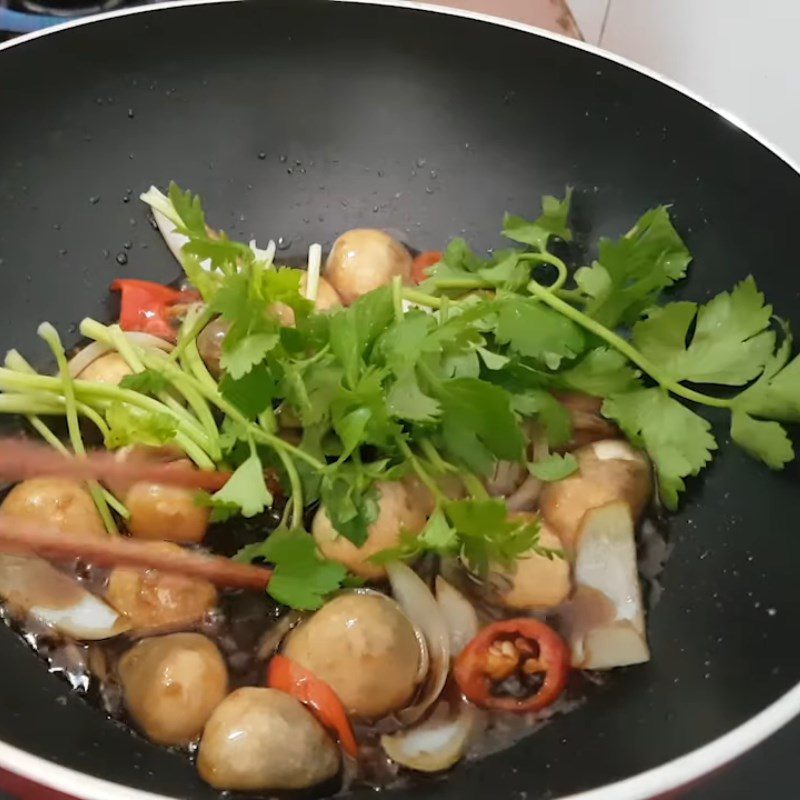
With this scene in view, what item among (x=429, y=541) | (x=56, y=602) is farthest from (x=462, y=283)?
(x=56, y=602)

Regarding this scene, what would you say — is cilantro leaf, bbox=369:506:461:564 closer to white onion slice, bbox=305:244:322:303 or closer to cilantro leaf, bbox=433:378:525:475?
cilantro leaf, bbox=433:378:525:475

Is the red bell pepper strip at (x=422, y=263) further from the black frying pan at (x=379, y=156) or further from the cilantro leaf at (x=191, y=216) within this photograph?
the cilantro leaf at (x=191, y=216)

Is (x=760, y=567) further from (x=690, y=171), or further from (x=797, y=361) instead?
(x=690, y=171)

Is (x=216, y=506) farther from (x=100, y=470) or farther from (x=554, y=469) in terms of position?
(x=554, y=469)

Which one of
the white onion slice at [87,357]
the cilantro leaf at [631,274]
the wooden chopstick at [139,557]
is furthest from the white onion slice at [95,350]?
the cilantro leaf at [631,274]

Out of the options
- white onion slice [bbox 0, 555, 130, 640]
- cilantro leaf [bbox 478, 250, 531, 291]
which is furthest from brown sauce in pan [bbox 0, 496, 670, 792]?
cilantro leaf [bbox 478, 250, 531, 291]

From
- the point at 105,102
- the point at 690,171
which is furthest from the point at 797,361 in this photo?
the point at 105,102

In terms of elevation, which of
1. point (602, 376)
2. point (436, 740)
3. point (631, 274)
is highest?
point (631, 274)
